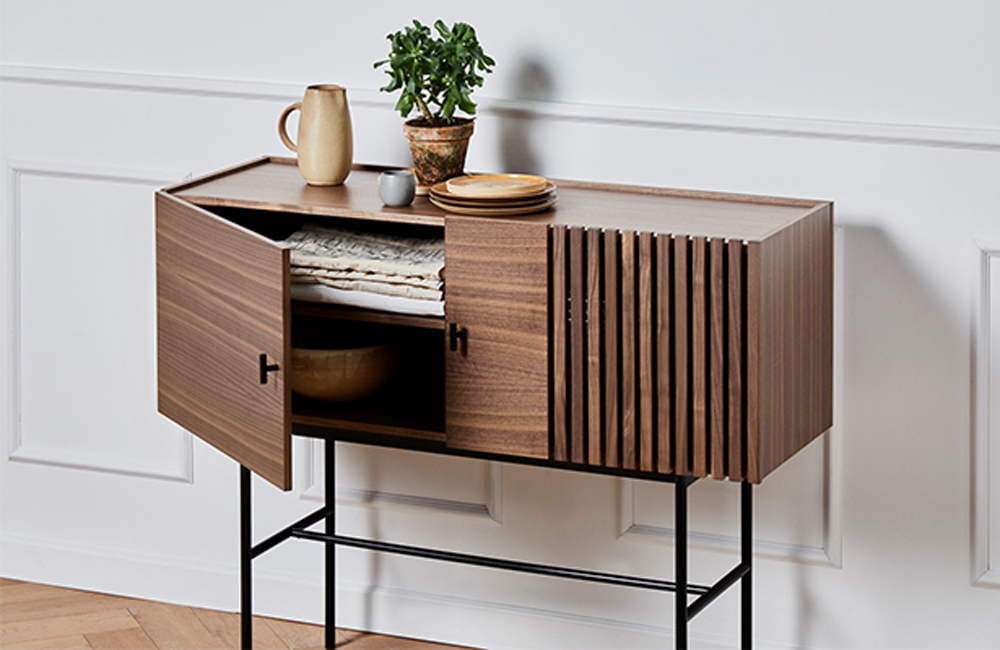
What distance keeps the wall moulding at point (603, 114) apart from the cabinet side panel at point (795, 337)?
20 cm

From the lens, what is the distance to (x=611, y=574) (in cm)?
243

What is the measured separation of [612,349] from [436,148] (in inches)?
20.5

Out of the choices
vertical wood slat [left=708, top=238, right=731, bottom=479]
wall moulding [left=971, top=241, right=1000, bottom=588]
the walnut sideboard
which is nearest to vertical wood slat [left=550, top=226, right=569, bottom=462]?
the walnut sideboard

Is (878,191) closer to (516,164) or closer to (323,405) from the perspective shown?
(516,164)

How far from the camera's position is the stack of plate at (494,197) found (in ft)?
6.87

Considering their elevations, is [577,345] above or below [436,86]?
below

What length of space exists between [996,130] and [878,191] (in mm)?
212

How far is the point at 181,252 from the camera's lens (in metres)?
2.20

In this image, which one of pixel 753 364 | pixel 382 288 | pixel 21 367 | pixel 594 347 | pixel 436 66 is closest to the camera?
pixel 753 364

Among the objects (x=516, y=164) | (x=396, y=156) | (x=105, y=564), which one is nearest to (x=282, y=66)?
(x=396, y=156)

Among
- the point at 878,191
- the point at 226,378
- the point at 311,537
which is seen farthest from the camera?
the point at 311,537

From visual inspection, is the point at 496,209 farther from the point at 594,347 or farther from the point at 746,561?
the point at 746,561

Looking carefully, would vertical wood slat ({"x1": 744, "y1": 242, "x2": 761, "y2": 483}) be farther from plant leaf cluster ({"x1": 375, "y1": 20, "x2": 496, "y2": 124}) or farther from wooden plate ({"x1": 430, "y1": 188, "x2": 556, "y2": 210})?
plant leaf cluster ({"x1": 375, "y1": 20, "x2": 496, "y2": 124})

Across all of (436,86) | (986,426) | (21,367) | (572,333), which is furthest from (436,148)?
(21,367)
